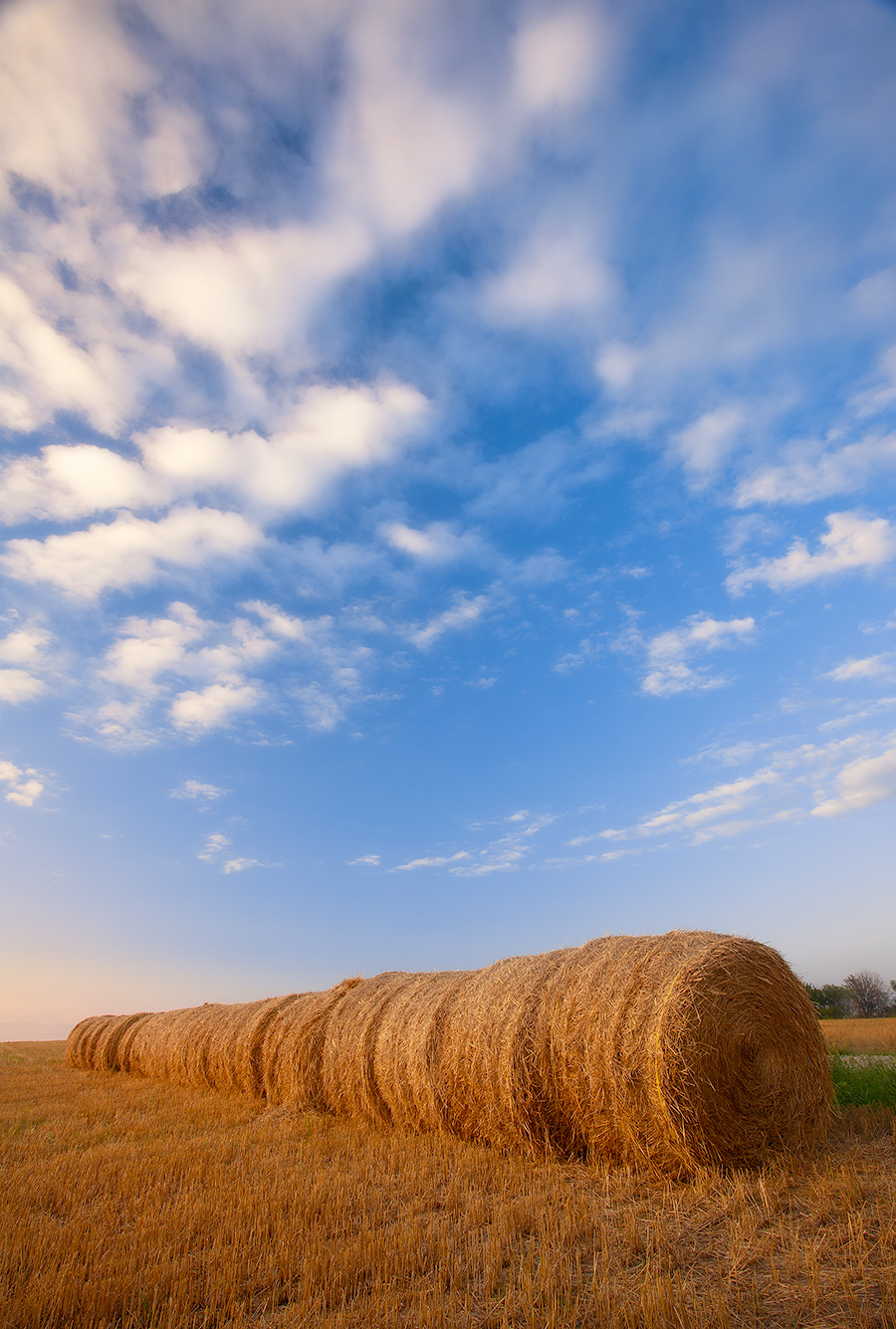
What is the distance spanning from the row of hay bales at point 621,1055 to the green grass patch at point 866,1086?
147 centimetres

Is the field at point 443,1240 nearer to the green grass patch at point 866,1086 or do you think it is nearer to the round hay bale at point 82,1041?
the green grass patch at point 866,1086

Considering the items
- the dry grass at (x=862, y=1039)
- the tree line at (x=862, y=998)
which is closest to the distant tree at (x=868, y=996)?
the tree line at (x=862, y=998)

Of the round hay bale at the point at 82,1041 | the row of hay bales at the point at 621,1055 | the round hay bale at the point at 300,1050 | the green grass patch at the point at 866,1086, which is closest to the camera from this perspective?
the row of hay bales at the point at 621,1055

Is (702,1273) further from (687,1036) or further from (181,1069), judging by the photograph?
(181,1069)

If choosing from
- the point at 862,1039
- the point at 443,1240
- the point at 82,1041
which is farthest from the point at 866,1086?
the point at 82,1041

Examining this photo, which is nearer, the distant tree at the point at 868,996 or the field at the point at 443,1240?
the field at the point at 443,1240

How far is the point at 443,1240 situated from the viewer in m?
3.96

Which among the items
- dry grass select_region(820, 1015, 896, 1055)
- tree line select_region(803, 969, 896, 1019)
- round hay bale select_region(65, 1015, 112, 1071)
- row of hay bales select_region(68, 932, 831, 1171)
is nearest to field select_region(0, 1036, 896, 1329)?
row of hay bales select_region(68, 932, 831, 1171)

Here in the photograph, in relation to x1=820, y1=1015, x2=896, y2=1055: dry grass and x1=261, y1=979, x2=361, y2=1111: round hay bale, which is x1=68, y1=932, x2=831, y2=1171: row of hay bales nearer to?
x1=261, y1=979, x2=361, y2=1111: round hay bale

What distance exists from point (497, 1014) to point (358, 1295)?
3.21 metres

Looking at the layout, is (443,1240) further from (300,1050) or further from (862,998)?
(862,998)

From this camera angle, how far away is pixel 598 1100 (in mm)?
5465

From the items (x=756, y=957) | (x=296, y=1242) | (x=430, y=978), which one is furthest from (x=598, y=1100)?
(x=430, y=978)

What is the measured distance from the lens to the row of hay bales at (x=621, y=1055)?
5.12 meters
